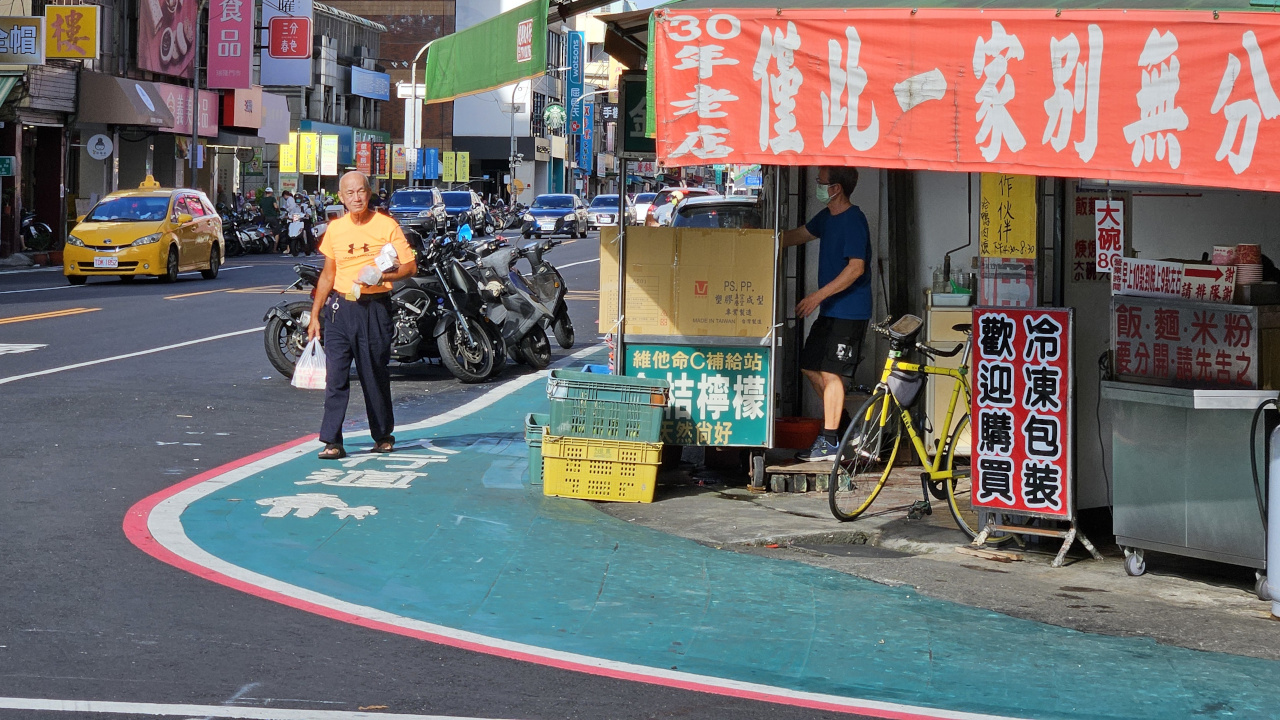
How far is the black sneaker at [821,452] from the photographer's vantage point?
367 inches

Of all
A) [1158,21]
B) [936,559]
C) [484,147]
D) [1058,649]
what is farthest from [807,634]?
[484,147]

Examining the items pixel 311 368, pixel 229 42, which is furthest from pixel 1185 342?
pixel 229 42

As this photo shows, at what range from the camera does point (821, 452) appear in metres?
9.35

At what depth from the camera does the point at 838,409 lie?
9.27 m

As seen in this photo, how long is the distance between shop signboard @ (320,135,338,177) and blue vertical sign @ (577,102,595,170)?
1574 inches

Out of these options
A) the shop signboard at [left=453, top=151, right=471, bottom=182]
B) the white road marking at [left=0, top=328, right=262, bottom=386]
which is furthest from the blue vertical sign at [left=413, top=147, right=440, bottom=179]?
the white road marking at [left=0, top=328, right=262, bottom=386]

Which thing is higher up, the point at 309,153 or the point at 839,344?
the point at 309,153

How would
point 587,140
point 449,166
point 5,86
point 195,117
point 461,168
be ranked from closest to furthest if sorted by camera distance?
point 5,86 → point 195,117 → point 449,166 → point 461,168 → point 587,140

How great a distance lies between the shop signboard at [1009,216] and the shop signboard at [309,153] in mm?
59171

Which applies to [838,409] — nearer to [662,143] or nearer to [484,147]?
[662,143]

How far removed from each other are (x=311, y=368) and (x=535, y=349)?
4786 millimetres

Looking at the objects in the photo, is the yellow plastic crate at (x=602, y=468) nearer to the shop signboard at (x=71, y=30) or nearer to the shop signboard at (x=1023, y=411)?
the shop signboard at (x=1023, y=411)

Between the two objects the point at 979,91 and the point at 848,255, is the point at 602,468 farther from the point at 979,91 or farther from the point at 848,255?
the point at 979,91

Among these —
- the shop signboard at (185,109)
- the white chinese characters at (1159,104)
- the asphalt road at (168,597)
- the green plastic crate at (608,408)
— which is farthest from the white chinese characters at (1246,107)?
the shop signboard at (185,109)
